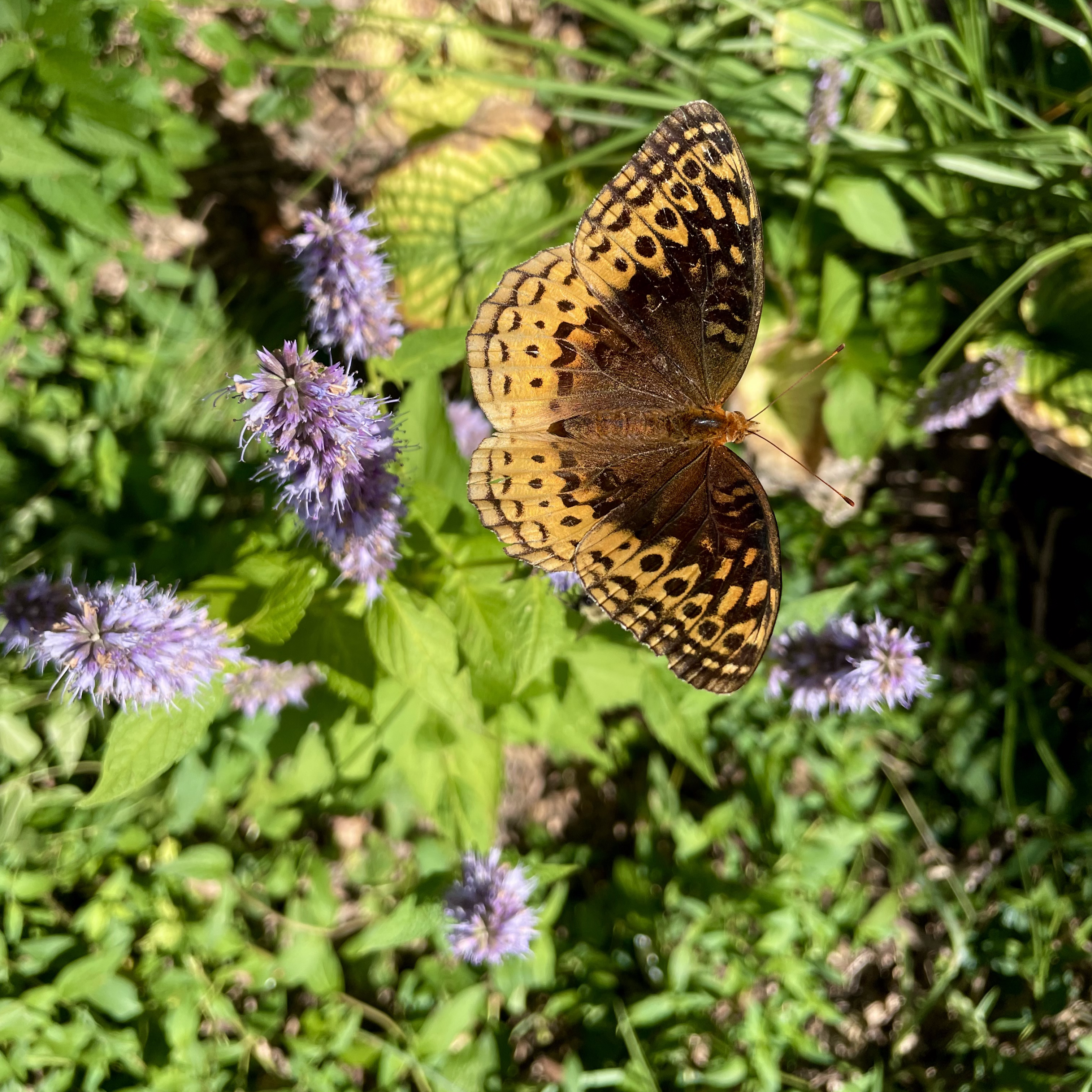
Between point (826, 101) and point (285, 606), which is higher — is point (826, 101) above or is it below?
above

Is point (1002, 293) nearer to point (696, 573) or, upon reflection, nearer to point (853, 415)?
point (853, 415)

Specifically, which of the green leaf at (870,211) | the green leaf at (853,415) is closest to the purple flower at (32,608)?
the green leaf at (853,415)

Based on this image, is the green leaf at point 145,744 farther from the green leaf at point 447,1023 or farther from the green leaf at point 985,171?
the green leaf at point 985,171

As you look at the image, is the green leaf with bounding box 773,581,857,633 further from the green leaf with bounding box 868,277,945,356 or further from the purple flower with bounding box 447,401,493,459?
the green leaf with bounding box 868,277,945,356

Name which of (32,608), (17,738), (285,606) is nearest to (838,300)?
(285,606)

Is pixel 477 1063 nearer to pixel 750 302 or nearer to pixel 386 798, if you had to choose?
pixel 386 798

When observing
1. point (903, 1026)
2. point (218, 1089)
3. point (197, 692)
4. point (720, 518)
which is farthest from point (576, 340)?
point (903, 1026)
